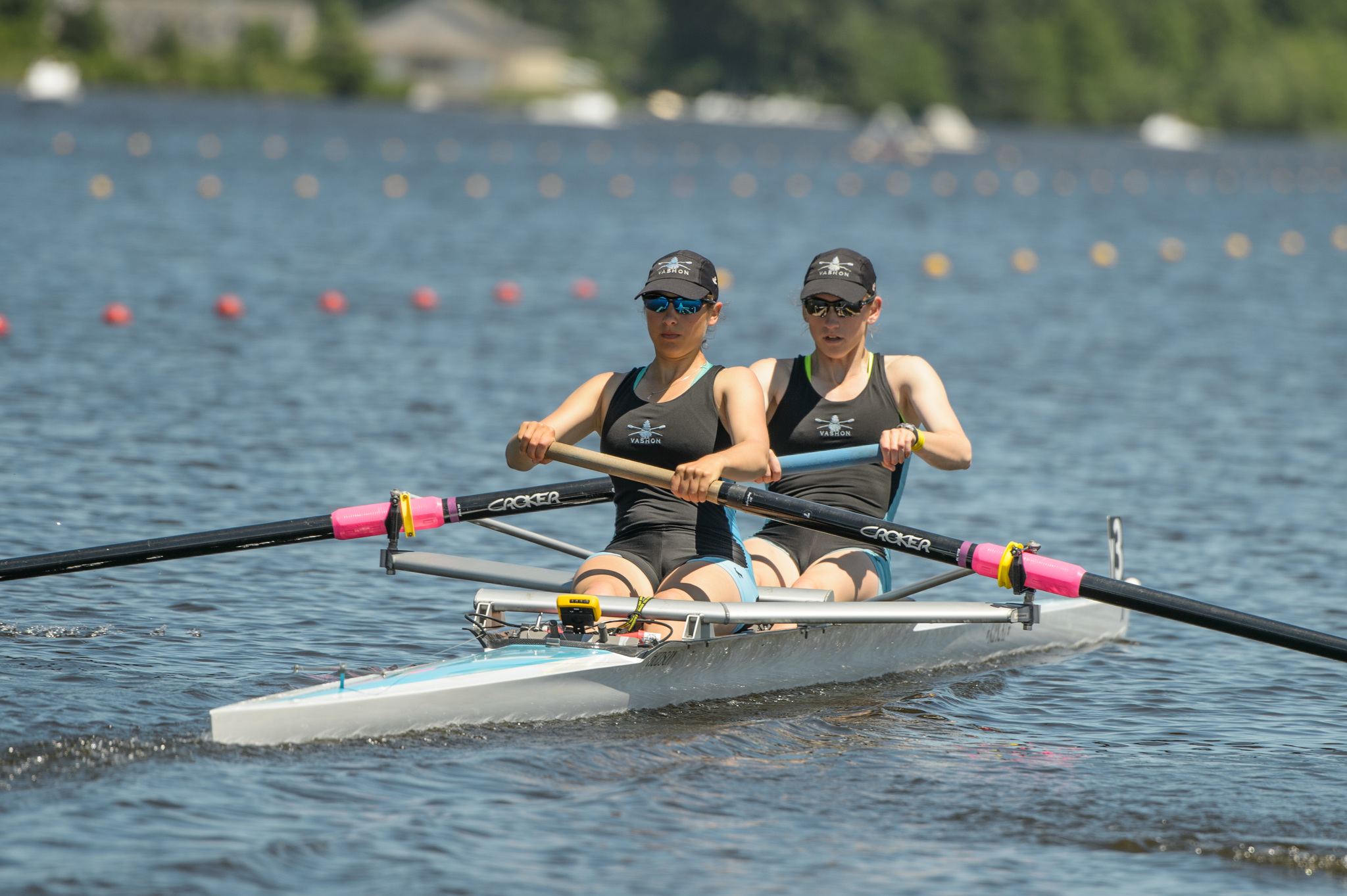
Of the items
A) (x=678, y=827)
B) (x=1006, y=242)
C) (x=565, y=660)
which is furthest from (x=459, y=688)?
(x=1006, y=242)

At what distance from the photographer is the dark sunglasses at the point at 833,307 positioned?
26.0 ft

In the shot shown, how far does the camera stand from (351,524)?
294 inches

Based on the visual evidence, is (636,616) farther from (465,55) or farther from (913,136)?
(465,55)

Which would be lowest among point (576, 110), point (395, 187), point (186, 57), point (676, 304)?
point (676, 304)

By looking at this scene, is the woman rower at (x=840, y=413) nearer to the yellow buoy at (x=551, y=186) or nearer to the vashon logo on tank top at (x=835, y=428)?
the vashon logo on tank top at (x=835, y=428)

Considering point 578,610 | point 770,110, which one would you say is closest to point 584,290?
point 578,610

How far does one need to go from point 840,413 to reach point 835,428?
Result: 7cm

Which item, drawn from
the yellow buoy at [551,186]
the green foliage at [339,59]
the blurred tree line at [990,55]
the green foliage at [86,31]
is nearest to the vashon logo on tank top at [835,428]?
the yellow buoy at [551,186]

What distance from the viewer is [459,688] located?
7.00 meters

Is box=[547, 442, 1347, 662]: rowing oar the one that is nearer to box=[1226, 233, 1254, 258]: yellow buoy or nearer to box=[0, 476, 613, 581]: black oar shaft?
box=[0, 476, 613, 581]: black oar shaft

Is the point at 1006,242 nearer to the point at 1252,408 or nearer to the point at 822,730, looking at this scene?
the point at 1252,408

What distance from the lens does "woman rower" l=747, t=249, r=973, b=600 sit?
26.2 ft

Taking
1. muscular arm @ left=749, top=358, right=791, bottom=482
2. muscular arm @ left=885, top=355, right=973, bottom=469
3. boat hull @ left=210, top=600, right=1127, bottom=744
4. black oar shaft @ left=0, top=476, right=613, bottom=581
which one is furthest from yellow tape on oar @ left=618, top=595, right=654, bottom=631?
muscular arm @ left=885, top=355, right=973, bottom=469

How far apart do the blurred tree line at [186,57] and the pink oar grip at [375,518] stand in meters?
85.7
